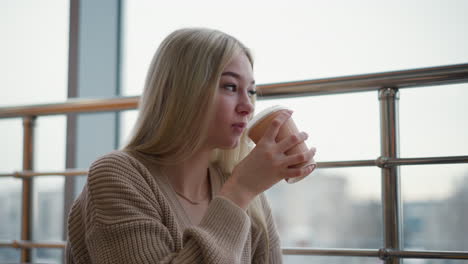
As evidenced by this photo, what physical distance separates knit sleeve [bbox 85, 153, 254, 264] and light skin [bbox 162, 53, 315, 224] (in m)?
0.06

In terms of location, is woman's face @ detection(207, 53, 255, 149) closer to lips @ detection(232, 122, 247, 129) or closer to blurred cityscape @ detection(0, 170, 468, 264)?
lips @ detection(232, 122, 247, 129)

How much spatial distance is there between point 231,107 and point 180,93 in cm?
A: 11

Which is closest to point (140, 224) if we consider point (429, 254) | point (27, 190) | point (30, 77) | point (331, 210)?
point (429, 254)

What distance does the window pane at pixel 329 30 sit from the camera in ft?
6.62

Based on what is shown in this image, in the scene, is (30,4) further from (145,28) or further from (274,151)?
(274,151)

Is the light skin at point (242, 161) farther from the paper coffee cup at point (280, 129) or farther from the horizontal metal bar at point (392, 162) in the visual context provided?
the horizontal metal bar at point (392, 162)

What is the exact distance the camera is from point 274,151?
36.9 inches

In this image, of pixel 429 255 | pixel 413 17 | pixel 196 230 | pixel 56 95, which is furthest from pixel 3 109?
pixel 413 17

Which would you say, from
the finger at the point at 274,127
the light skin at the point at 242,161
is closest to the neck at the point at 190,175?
the light skin at the point at 242,161

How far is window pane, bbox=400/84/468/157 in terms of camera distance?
1377 mm

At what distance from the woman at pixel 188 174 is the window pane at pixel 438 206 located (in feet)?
2.56

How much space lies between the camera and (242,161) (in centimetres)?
97

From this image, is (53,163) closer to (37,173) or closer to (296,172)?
(37,173)

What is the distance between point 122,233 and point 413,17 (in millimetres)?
1704
